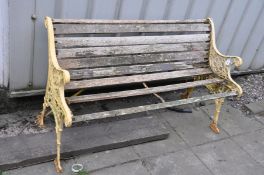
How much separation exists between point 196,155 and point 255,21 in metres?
2.28

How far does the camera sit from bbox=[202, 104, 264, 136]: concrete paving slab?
14.2 feet

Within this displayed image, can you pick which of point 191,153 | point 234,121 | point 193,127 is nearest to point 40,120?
point 191,153

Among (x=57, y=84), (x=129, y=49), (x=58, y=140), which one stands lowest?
(x=58, y=140)

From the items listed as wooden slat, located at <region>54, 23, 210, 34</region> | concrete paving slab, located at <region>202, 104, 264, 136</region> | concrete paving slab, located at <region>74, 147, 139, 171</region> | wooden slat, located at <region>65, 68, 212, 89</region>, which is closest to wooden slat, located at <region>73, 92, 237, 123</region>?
wooden slat, located at <region>65, 68, 212, 89</region>

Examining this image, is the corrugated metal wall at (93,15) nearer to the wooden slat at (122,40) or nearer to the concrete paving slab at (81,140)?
the wooden slat at (122,40)

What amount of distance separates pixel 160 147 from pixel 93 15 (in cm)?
154

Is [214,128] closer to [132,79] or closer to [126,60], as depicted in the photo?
[132,79]

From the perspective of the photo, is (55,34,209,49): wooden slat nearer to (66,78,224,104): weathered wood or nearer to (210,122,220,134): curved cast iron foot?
(66,78,224,104): weathered wood

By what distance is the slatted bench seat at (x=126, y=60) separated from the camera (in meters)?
3.10

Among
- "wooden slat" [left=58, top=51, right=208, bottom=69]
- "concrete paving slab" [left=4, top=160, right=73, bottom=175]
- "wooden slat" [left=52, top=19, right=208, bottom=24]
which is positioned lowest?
"concrete paving slab" [left=4, top=160, right=73, bottom=175]

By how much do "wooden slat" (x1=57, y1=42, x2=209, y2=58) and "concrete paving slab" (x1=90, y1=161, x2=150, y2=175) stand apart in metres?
1.10

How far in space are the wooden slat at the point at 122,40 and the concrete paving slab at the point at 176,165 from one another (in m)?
1.20

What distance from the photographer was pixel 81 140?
11.3 feet

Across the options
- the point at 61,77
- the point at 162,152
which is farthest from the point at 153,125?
the point at 61,77
